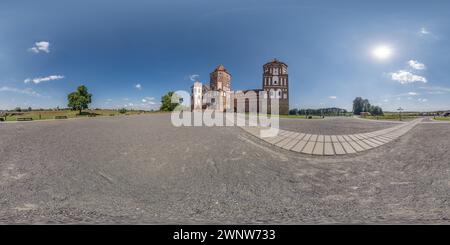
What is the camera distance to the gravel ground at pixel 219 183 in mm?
3342

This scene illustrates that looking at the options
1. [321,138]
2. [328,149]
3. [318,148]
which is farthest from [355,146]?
[318,148]

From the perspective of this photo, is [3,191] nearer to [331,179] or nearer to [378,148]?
[331,179]

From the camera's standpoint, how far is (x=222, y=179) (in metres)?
4.68

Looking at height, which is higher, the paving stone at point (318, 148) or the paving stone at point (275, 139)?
the paving stone at point (275, 139)

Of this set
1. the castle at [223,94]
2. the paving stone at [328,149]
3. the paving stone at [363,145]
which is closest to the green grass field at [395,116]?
the paving stone at [363,145]

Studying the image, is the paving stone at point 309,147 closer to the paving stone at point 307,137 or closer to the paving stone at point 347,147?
the paving stone at point 307,137

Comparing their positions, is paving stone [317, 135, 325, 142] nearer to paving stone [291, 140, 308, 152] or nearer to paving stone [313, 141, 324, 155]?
paving stone [313, 141, 324, 155]

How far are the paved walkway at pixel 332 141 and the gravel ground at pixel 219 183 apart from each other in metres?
0.36

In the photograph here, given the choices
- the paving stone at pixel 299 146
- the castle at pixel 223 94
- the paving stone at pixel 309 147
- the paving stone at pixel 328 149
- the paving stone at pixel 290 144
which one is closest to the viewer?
the paving stone at pixel 328 149

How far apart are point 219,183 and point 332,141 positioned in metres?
4.65

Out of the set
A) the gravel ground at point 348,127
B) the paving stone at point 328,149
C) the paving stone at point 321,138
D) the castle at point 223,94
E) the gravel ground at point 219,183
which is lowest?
the gravel ground at point 219,183

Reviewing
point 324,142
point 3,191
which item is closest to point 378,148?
point 324,142

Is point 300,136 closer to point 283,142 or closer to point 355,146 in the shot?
point 283,142
